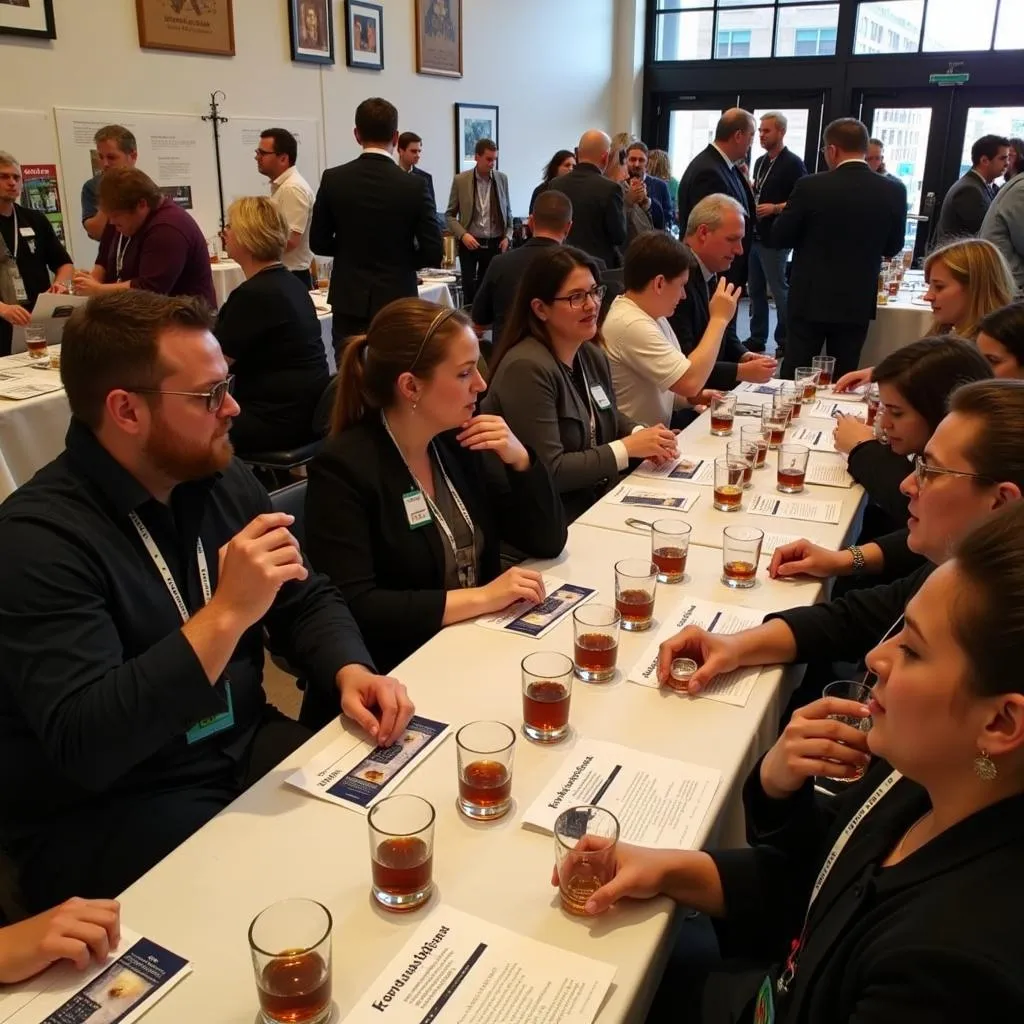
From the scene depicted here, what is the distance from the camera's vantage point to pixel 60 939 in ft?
3.37

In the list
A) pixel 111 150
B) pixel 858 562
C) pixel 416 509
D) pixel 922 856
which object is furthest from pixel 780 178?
pixel 922 856

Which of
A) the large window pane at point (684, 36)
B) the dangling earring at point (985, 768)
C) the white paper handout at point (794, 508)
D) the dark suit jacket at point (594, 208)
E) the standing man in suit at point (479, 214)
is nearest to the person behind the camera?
the dangling earring at point (985, 768)

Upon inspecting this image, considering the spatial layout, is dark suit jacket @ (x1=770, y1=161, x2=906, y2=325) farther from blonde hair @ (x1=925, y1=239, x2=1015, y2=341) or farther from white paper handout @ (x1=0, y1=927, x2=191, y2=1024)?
white paper handout @ (x1=0, y1=927, x2=191, y2=1024)

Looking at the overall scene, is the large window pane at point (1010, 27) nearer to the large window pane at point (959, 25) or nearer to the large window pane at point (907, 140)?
the large window pane at point (959, 25)

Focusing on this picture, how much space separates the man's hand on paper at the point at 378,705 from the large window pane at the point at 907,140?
33.7 ft

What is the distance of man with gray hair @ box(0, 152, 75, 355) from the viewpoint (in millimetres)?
4824

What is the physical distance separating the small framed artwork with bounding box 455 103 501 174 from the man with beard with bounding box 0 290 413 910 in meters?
8.25

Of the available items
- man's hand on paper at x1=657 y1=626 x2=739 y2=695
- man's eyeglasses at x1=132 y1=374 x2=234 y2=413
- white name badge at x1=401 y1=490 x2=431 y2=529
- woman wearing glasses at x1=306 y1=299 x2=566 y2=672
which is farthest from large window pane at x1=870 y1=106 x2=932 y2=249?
man's eyeglasses at x1=132 y1=374 x2=234 y2=413

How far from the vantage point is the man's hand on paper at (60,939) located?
1.03m

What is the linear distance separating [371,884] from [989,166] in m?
7.20

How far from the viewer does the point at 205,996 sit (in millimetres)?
1015

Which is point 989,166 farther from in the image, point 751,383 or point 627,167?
point 751,383

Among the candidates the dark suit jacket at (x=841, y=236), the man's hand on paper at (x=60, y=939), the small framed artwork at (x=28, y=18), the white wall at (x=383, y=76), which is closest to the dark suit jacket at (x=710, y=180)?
the dark suit jacket at (x=841, y=236)

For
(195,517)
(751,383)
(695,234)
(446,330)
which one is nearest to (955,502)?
(446,330)
